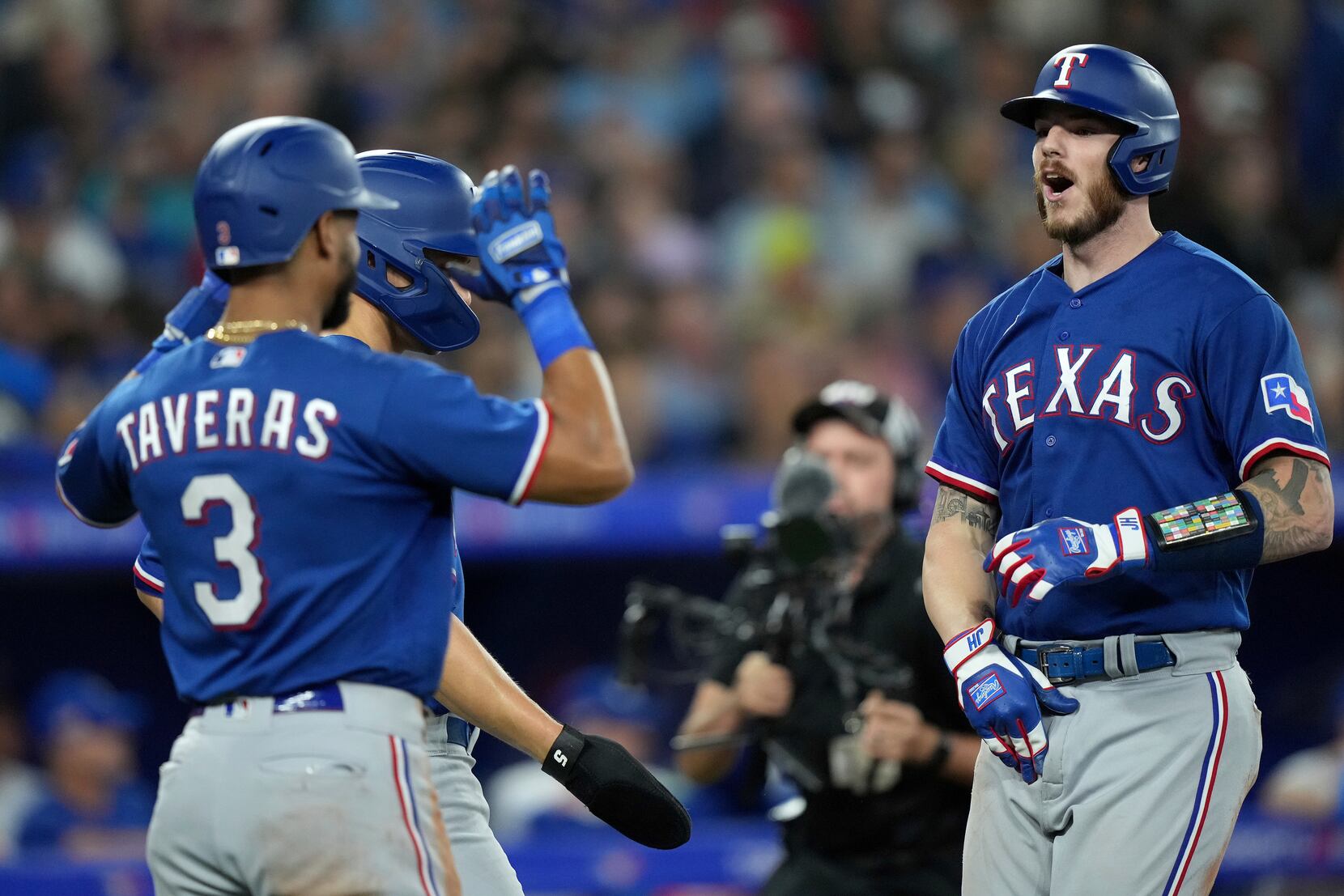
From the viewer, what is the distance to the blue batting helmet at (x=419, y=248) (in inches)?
151

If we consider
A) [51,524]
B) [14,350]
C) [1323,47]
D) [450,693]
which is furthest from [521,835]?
[1323,47]

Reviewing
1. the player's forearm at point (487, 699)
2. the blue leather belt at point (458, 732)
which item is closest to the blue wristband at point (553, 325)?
the player's forearm at point (487, 699)

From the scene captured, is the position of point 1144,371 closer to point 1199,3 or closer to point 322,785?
point 322,785

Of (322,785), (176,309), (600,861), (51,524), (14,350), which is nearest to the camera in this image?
(322,785)

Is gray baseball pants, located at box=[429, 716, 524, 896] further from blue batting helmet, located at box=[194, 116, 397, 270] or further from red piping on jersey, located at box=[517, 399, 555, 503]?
blue batting helmet, located at box=[194, 116, 397, 270]

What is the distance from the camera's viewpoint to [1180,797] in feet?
11.7

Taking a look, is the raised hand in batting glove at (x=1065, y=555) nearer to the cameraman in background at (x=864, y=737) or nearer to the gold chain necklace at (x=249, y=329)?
the cameraman in background at (x=864, y=737)

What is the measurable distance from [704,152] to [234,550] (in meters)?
7.13

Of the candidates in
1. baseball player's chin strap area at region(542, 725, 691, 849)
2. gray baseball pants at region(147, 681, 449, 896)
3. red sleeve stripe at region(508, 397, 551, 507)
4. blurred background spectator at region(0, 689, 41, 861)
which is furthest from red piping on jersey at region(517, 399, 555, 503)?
blurred background spectator at region(0, 689, 41, 861)

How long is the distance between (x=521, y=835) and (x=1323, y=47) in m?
6.12

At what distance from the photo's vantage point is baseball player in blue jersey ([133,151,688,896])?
12.2 feet

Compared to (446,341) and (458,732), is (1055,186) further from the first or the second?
(458,732)

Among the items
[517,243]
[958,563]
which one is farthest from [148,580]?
[958,563]

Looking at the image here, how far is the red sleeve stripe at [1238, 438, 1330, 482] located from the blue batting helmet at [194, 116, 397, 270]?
1.76 metres
